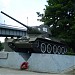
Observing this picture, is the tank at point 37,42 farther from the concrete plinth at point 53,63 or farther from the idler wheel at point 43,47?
the concrete plinth at point 53,63

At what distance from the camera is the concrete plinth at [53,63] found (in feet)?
74.9

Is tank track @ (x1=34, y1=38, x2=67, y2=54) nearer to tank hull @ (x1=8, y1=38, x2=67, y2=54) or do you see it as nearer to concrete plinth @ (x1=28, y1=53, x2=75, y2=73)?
tank hull @ (x1=8, y1=38, x2=67, y2=54)

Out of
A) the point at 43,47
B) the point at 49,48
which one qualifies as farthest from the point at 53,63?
the point at 49,48

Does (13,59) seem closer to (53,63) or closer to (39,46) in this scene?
(39,46)

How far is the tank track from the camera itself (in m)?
24.8

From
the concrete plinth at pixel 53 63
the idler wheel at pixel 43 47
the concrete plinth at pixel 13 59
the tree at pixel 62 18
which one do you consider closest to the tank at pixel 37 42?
the idler wheel at pixel 43 47

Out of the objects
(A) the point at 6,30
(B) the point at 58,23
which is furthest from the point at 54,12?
(A) the point at 6,30

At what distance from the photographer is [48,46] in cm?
2595

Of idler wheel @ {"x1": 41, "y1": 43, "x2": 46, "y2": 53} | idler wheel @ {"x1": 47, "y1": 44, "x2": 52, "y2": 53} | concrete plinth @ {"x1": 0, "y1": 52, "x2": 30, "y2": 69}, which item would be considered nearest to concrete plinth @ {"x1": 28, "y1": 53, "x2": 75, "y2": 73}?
idler wheel @ {"x1": 41, "y1": 43, "x2": 46, "y2": 53}

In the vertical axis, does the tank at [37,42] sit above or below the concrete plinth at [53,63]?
above

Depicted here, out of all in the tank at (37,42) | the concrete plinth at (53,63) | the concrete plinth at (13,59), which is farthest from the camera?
the concrete plinth at (13,59)

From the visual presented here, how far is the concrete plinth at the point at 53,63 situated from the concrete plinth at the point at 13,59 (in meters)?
2.01

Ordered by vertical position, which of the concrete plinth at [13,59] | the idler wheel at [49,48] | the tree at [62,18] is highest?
the tree at [62,18]

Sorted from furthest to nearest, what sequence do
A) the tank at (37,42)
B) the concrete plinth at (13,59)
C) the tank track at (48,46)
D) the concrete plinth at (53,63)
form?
the concrete plinth at (13,59) → the tank track at (48,46) → the tank at (37,42) → the concrete plinth at (53,63)
